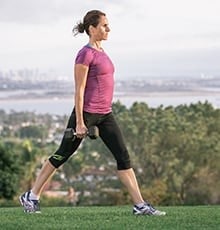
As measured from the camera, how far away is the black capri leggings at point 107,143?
24.5 feet

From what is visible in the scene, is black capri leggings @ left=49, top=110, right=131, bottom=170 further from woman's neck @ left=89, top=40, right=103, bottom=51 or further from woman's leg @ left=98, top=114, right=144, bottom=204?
woman's neck @ left=89, top=40, right=103, bottom=51

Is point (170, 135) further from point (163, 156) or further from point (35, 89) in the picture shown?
point (35, 89)

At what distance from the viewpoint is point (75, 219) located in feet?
24.3

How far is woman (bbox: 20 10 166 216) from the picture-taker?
23.8 ft

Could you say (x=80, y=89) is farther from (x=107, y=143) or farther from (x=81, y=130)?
(x=107, y=143)

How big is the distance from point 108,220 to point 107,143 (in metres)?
0.73

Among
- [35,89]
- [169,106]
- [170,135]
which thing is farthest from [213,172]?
[35,89]

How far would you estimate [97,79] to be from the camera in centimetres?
731

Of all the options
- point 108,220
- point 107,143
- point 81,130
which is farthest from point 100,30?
point 108,220

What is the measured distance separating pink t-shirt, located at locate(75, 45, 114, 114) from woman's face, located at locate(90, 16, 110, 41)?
0.40 ft

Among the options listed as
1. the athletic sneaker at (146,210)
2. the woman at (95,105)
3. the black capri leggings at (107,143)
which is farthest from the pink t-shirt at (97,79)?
the athletic sneaker at (146,210)

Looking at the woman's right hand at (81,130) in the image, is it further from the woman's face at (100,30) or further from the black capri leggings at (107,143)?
the woman's face at (100,30)

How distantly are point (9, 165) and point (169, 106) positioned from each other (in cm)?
1373

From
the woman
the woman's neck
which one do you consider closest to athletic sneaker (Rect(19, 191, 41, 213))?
the woman
